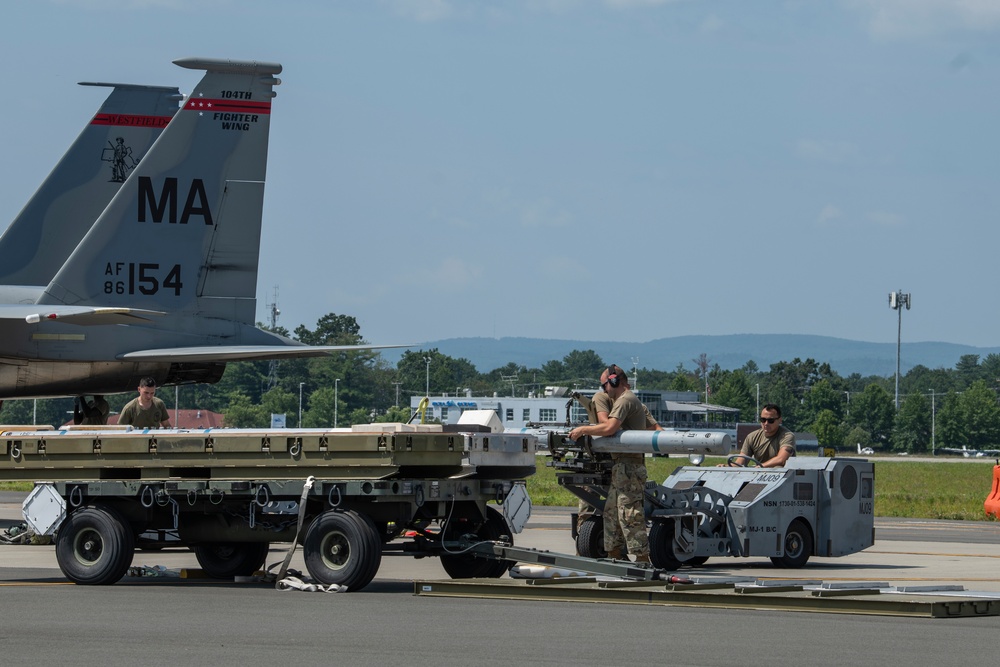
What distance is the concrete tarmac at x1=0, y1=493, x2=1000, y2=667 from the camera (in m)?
8.77

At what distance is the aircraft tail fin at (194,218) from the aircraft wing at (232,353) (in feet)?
2.81

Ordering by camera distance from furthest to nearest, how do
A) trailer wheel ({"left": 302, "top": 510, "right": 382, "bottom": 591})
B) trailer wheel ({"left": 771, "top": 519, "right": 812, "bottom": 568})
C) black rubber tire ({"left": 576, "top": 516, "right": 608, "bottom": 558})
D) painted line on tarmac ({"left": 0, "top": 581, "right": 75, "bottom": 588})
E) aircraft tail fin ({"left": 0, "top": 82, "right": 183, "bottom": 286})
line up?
1. aircraft tail fin ({"left": 0, "top": 82, "right": 183, "bottom": 286})
2. trailer wheel ({"left": 771, "top": 519, "right": 812, "bottom": 568})
3. black rubber tire ({"left": 576, "top": 516, "right": 608, "bottom": 558})
4. painted line on tarmac ({"left": 0, "top": 581, "right": 75, "bottom": 588})
5. trailer wheel ({"left": 302, "top": 510, "right": 382, "bottom": 591})

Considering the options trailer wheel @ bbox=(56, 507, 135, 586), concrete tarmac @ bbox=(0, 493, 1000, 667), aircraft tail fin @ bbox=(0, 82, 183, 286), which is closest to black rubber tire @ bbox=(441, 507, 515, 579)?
concrete tarmac @ bbox=(0, 493, 1000, 667)

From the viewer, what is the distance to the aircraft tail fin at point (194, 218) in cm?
2267

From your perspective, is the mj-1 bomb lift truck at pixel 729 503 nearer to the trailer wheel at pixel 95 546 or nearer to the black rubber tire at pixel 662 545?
the black rubber tire at pixel 662 545

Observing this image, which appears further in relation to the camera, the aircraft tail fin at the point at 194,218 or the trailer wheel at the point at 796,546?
the aircraft tail fin at the point at 194,218

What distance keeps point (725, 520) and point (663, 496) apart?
0.84 metres

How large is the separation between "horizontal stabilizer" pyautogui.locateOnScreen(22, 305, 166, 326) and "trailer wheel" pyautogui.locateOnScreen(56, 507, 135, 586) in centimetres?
593

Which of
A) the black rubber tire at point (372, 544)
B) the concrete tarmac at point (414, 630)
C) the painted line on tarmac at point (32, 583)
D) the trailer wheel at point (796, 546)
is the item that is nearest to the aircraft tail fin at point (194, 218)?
the concrete tarmac at point (414, 630)

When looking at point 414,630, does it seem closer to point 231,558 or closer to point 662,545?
point 231,558

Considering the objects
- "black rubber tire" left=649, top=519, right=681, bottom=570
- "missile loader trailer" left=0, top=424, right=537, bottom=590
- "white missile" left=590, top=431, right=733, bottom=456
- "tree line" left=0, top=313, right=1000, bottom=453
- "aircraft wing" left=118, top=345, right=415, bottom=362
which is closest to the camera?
"missile loader trailer" left=0, top=424, right=537, bottom=590

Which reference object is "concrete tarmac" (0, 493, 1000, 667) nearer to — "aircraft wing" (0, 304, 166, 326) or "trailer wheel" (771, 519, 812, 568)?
"trailer wheel" (771, 519, 812, 568)

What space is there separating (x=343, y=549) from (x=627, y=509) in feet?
9.37

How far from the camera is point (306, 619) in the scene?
34.8 feet
